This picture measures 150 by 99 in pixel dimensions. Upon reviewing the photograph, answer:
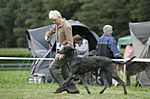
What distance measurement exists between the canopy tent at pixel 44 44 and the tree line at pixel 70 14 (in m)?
27.3

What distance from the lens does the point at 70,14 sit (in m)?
56.2

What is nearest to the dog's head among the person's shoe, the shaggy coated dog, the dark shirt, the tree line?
the shaggy coated dog

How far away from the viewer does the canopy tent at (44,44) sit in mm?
15444

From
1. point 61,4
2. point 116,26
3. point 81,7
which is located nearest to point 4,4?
point 61,4

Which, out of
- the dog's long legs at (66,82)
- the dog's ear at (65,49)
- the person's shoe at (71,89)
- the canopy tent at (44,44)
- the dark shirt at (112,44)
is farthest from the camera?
the canopy tent at (44,44)

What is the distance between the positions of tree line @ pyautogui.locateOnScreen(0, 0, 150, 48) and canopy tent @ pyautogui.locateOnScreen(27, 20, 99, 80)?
27269mm

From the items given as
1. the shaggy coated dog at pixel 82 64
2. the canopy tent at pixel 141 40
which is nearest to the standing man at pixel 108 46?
the canopy tent at pixel 141 40

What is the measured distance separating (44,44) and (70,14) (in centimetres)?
4016

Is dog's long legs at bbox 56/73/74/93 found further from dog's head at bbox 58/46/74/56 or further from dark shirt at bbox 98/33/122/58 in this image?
dark shirt at bbox 98/33/122/58

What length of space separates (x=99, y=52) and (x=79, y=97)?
14.9 feet

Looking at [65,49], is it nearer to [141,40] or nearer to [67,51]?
[67,51]

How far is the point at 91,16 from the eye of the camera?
49.8 meters

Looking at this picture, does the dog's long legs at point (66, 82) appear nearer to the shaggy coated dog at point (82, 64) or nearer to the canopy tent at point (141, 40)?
the shaggy coated dog at point (82, 64)

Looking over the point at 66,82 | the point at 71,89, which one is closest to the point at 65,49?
the point at 66,82
